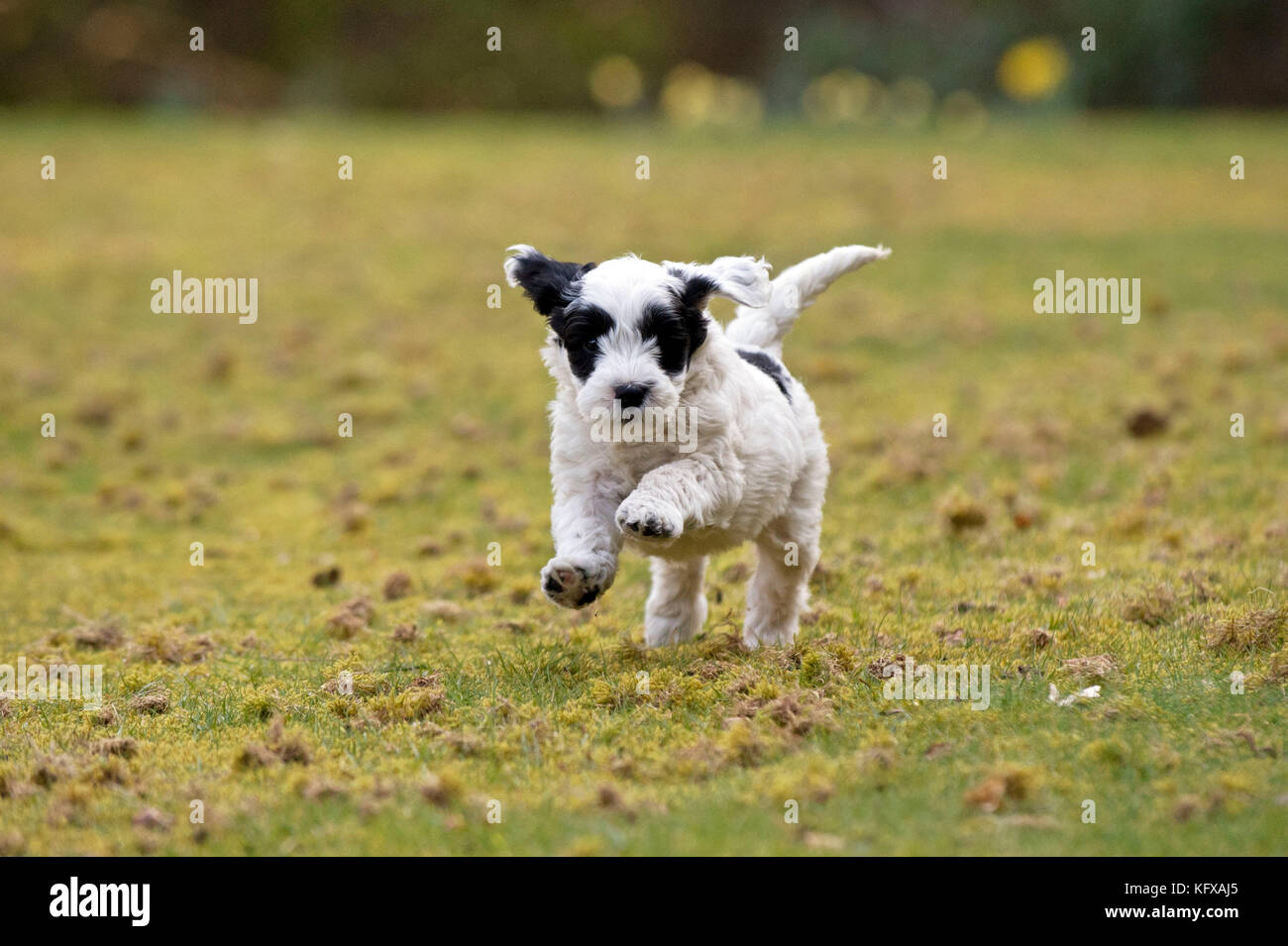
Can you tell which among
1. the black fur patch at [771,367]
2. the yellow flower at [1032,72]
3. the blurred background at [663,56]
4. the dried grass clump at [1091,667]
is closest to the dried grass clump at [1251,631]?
the dried grass clump at [1091,667]

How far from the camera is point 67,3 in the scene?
29172 millimetres

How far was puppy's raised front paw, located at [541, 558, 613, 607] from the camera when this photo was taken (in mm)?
4766

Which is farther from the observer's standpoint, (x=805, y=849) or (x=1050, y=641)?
(x=1050, y=641)

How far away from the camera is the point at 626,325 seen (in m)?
4.92

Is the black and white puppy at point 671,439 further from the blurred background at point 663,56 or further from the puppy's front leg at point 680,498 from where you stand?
the blurred background at point 663,56

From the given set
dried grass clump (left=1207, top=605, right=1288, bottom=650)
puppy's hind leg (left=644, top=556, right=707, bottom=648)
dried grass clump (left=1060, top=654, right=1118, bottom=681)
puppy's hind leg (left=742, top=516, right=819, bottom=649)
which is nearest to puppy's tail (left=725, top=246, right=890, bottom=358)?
puppy's hind leg (left=742, top=516, right=819, bottom=649)

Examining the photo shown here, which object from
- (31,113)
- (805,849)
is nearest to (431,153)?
(31,113)

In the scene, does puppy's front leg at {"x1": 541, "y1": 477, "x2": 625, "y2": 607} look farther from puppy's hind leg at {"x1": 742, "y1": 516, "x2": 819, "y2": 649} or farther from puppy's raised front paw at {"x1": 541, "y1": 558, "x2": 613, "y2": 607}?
puppy's hind leg at {"x1": 742, "y1": 516, "x2": 819, "y2": 649}

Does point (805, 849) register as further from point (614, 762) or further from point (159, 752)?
point (159, 752)

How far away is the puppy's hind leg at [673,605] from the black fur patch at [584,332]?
113 cm

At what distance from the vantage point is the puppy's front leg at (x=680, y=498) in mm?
4723

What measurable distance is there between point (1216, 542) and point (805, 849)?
12.3 ft

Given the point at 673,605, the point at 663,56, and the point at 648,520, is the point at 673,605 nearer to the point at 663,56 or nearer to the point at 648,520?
the point at 648,520

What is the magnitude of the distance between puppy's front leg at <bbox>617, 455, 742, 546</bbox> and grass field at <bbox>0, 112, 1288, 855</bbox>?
1.89 feet
